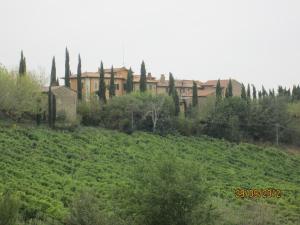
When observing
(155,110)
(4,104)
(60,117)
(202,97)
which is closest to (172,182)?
(4,104)

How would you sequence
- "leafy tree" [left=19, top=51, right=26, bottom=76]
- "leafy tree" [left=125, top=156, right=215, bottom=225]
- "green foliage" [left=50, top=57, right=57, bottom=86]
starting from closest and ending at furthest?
"leafy tree" [left=125, top=156, right=215, bottom=225]
"leafy tree" [left=19, top=51, right=26, bottom=76]
"green foliage" [left=50, top=57, right=57, bottom=86]

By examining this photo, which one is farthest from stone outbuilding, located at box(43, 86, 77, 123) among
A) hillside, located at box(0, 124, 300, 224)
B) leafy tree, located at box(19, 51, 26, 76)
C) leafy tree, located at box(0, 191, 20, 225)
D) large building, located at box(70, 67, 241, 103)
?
leafy tree, located at box(0, 191, 20, 225)

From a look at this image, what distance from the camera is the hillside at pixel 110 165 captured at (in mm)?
32031

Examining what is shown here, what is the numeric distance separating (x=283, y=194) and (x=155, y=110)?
2729 centimetres

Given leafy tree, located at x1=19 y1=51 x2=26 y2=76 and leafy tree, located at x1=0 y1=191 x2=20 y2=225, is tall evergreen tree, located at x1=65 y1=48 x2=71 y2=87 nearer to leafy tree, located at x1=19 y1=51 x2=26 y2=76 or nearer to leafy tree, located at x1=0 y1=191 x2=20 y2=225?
leafy tree, located at x1=19 y1=51 x2=26 y2=76

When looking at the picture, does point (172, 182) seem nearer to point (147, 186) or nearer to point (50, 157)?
point (147, 186)

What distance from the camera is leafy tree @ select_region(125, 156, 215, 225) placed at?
23.4 metres

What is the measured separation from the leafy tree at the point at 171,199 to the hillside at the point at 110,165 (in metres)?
1.78

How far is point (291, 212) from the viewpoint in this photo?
1385 inches

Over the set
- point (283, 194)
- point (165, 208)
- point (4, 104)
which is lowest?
point (283, 194)

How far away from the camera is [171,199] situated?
23.5m

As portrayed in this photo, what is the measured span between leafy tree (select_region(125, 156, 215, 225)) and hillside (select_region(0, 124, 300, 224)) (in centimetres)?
178
